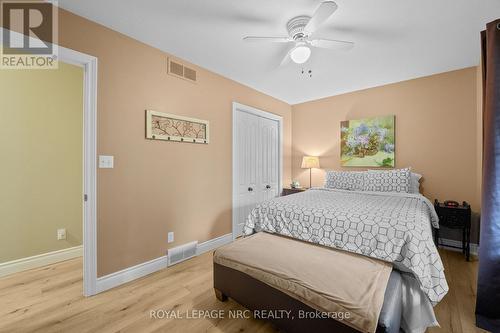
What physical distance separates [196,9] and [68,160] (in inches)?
96.1

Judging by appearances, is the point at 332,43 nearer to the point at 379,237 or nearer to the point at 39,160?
the point at 379,237

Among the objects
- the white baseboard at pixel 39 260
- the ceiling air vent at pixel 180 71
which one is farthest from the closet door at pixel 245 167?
the white baseboard at pixel 39 260

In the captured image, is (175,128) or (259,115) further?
(259,115)

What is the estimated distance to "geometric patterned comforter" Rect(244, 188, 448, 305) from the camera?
1448mm

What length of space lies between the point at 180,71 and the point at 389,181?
10.2ft

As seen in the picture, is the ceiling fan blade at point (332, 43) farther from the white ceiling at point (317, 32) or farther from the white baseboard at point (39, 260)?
the white baseboard at point (39, 260)

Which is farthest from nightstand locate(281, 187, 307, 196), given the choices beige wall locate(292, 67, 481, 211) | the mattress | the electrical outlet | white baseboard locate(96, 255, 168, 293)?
the electrical outlet

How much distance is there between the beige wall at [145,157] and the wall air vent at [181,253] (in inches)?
2.8

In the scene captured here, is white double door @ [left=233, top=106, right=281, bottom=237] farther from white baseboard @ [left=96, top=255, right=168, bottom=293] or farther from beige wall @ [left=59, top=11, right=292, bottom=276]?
white baseboard @ [left=96, top=255, right=168, bottom=293]

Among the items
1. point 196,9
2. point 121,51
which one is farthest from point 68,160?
point 196,9

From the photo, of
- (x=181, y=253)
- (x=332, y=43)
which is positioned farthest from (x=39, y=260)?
(x=332, y=43)

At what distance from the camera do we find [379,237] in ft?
5.28

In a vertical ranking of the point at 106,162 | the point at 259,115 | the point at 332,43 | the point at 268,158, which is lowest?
the point at 106,162

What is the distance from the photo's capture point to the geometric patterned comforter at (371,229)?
4.75 ft
